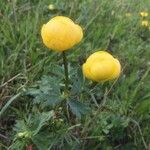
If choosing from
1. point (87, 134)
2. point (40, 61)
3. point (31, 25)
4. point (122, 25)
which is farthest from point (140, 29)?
point (87, 134)

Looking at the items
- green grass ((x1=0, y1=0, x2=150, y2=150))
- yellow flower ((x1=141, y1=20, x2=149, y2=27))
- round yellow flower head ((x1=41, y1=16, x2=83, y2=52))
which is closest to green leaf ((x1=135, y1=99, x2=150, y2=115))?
green grass ((x1=0, y1=0, x2=150, y2=150))

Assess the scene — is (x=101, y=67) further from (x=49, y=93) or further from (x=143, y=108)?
(x=143, y=108)

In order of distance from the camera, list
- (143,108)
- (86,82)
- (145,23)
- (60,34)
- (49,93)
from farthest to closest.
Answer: (145,23)
(143,108)
(86,82)
(49,93)
(60,34)

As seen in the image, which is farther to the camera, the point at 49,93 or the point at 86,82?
the point at 86,82

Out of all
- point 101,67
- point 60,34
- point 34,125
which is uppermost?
point 60,34

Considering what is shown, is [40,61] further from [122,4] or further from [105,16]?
[122,4]

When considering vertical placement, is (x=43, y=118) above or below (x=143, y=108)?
above

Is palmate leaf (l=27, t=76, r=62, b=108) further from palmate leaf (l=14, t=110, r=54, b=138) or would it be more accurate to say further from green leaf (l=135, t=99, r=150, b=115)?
green leaf (l=135, t=99, r=150, b=115)

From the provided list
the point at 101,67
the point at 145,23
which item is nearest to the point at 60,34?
the point at 101,67

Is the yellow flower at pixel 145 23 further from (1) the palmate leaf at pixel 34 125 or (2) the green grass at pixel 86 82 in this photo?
(1) the palmate leaf at pixel 34 125
